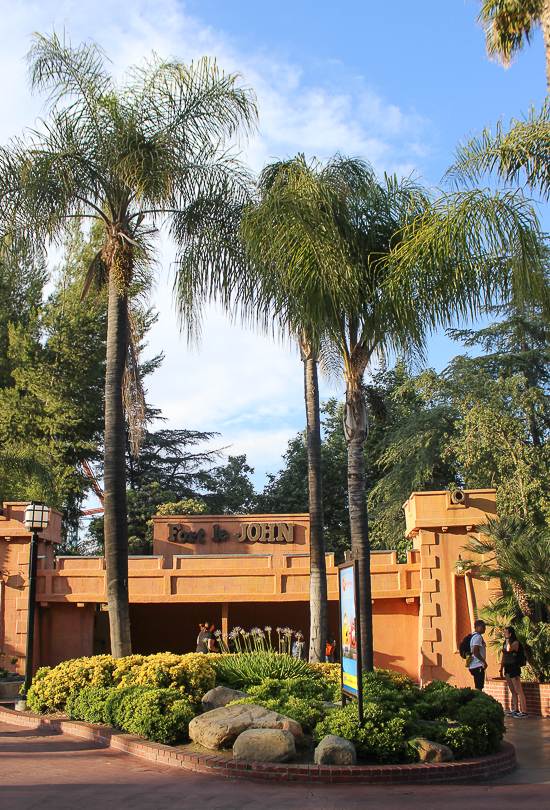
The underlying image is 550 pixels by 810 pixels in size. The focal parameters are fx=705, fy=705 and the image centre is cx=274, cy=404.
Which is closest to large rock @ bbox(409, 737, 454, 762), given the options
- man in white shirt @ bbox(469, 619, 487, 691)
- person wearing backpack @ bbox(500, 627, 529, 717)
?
person wearing backpack @ bbox(500, 627, 529, 717)

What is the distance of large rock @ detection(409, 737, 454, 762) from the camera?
7926 millimetres

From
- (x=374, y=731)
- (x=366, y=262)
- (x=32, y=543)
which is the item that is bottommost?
(x=374, y=731)

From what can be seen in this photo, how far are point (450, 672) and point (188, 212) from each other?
12.9 m

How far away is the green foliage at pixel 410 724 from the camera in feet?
26.0

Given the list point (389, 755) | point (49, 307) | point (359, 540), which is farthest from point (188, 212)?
point (49, 307)

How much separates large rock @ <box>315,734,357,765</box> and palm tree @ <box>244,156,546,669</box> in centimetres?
360

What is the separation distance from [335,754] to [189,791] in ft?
5.50

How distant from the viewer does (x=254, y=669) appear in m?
11.5

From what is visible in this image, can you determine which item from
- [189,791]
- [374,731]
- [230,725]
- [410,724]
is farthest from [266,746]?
[410,724]

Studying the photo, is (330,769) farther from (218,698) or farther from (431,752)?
(218,698)

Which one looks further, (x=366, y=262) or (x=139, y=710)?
(x=366, y=262)

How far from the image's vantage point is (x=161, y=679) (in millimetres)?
10227

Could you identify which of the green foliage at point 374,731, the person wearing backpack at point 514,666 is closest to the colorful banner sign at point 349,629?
the green foliage at point 374,731

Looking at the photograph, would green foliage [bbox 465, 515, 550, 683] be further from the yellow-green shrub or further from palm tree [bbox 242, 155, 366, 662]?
the yellow-green shrub
